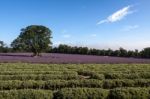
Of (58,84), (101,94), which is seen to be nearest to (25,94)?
(101,94)

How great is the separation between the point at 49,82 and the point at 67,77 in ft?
10.3

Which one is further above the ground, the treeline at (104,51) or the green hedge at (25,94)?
the treeline at (104,51)

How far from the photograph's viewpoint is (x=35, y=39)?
150 ft

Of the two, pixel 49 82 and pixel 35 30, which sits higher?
pixel 35 30

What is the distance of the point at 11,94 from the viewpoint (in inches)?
487

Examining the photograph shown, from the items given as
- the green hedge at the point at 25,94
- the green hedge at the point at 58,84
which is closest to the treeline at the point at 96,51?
the green hedge at the point at 58,84

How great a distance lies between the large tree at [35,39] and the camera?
45500mm

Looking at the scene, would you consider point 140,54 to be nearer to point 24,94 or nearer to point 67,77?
point 67,77

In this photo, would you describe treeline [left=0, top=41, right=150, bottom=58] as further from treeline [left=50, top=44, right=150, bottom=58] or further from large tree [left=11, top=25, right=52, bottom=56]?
large tree [left=11, top=25, right=52, bottom=56]

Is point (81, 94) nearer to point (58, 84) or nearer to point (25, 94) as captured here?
point (25, 94)

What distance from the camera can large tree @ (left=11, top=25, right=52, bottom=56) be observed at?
4550 centimetres

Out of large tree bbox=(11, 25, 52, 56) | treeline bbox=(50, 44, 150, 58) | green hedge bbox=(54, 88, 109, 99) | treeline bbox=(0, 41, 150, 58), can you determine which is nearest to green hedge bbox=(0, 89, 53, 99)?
green hedge bbox=(54, 88, 109, 99)

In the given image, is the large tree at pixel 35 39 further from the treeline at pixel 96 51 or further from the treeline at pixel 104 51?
the treeline at pixel 104 51

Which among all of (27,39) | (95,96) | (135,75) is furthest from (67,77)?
(27,39)
